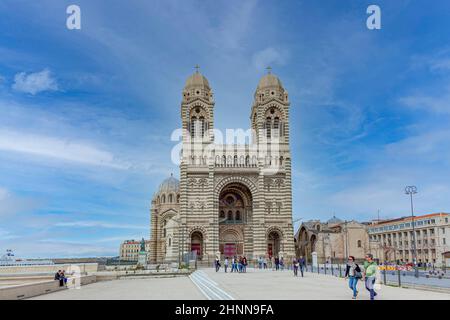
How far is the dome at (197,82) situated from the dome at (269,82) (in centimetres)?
817

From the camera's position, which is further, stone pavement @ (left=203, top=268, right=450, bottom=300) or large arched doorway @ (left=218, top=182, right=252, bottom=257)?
large arched doorway @ (left=218, top=182, right=252, bottom=257)

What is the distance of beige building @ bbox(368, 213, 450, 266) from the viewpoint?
6756 cm

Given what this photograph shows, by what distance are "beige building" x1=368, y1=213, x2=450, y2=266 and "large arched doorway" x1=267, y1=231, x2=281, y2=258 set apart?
18202mm

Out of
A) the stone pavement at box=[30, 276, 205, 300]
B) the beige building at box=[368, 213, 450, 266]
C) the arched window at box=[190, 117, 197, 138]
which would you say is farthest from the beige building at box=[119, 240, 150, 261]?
the stone pavement at box=[30, 276, 205, 300]

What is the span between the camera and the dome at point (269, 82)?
63.7 meters

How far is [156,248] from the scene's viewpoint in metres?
80.2

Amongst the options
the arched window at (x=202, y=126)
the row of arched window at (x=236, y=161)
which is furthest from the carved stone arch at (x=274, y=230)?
the arched window at (x=202, y=126)

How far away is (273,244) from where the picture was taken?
2327 inches

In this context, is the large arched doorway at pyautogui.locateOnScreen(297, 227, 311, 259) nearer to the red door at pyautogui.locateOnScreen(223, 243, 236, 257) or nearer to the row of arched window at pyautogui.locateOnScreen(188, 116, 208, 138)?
the red door at pyautogui.locateOnScreen(223, 243, 236, 257)

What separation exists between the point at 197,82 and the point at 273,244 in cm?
2605

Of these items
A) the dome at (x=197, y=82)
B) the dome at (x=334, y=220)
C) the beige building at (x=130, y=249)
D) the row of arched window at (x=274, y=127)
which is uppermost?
the dome at (x=197, y=82)

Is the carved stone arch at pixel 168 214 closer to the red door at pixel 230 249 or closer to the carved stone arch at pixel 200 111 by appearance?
the red door at pixel 230 249

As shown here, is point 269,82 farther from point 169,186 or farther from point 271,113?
point 169,186
